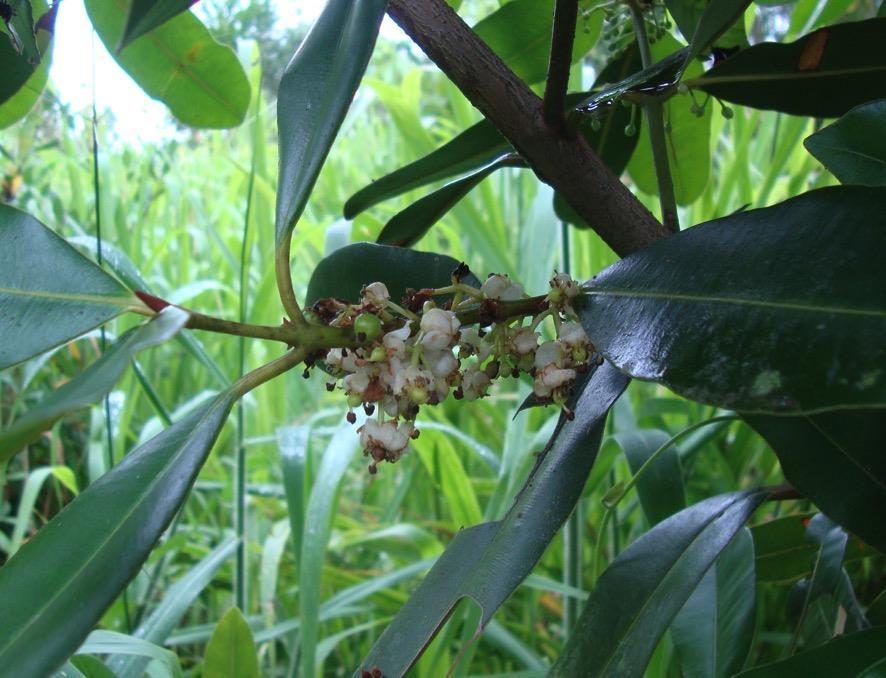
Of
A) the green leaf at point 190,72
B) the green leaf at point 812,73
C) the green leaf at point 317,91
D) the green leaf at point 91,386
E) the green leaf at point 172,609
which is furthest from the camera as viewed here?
the green leaf at point 172,609

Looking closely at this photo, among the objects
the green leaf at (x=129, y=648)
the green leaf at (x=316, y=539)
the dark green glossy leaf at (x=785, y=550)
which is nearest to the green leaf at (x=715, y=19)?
the dark green glossy leaf at (x=785, y=550)

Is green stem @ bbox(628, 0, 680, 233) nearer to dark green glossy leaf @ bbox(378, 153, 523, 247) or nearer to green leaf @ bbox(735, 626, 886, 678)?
dark green glossy leaf @ bbox(378, 153, 523, 247)

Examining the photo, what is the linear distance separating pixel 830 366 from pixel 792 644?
31 centimetres

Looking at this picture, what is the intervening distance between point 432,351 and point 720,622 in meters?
0.34

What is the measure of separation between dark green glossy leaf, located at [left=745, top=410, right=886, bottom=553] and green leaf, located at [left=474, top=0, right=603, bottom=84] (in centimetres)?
32

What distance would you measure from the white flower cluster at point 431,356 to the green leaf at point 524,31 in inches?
11.5

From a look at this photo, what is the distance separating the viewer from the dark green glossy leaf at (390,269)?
47 centimetres

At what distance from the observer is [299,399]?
1.69m

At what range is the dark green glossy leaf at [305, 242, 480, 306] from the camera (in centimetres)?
47

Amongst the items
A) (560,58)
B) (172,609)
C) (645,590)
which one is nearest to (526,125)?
(560,58)

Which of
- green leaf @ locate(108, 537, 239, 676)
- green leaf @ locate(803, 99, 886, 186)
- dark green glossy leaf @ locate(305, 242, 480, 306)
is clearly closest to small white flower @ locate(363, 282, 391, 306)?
dark green glossy leaf @ locate(305, 242, 480, 306)

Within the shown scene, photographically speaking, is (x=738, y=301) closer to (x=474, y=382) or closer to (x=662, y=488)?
(x=474, y=382)

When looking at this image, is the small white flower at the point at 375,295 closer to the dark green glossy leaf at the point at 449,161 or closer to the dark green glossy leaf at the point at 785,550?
the dark green glossy leaf at the point at 449,161

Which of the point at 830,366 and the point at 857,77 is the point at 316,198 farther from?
the point at 830,366
